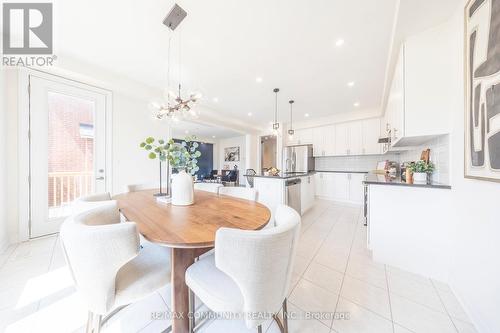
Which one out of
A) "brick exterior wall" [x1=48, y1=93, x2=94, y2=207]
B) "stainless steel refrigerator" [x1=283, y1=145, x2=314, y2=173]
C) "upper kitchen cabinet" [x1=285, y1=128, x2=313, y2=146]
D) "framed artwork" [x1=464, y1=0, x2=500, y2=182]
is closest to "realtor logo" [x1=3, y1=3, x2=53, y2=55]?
"brick exterior wall" [x1=48, y1=93, x2=94, y2=207]

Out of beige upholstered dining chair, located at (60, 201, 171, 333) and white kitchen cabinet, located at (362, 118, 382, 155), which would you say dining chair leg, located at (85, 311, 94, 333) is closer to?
beige upholstered dining chair, located at (60, 201, 171, 333)

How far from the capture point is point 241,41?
2.18m

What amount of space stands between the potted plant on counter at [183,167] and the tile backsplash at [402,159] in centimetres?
241

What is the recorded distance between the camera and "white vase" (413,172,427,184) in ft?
6.12

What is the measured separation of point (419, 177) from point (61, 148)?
4.85m

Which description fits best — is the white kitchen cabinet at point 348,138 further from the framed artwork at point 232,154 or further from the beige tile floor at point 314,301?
the framed artwork at point 232,154

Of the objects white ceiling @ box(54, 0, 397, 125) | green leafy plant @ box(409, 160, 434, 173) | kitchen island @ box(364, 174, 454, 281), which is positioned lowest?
kitchen island @ box(364, 174, 454, 281)

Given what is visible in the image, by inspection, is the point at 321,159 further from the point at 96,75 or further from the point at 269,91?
the point at 96,75

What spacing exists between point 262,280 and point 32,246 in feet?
10.7

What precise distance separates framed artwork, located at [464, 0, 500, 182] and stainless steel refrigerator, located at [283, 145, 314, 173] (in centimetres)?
398

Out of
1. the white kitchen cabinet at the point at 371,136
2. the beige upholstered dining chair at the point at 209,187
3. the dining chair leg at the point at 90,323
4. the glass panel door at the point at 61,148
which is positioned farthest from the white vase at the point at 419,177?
the glass panel door at the point at 61,148

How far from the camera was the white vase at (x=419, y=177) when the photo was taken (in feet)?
6.12

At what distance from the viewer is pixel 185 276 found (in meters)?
1.01

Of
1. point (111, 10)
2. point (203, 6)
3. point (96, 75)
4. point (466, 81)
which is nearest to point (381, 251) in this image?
point (466, 81)
